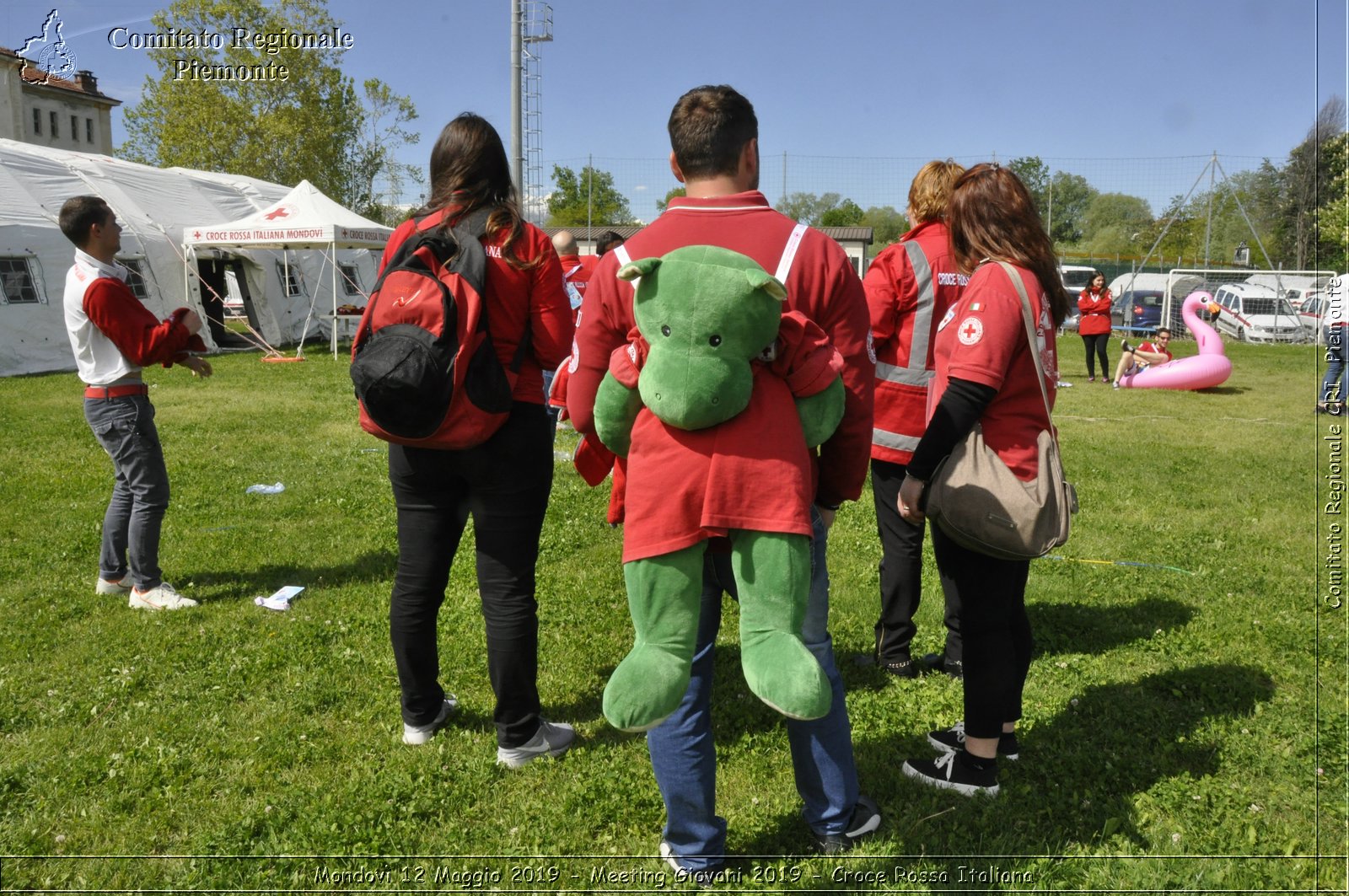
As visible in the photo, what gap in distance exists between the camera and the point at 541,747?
337 centimetres

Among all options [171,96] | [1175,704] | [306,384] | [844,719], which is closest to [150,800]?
[844,719]

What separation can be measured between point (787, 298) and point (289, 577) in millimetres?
4278

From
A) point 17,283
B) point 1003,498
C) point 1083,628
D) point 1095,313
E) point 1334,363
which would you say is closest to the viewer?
point 1003,498

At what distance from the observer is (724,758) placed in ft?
11.1

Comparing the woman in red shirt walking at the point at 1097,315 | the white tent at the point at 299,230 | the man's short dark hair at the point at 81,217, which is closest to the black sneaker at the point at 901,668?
the man's short dark hair at the point at 81,217

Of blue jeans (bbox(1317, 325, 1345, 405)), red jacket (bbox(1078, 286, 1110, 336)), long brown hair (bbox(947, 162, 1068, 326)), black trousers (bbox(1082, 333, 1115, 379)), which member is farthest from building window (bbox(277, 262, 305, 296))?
long brown hair (bbox(947, 162, 1068, 326))

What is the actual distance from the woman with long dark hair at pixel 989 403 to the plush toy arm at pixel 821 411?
0.71 meters

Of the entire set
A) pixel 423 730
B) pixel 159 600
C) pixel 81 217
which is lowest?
pixel 423 730

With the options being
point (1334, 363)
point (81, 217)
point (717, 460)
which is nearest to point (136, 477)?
point (81, 217)

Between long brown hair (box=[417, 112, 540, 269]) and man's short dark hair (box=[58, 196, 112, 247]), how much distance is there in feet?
8.34

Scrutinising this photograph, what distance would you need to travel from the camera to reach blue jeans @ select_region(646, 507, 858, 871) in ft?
8.02

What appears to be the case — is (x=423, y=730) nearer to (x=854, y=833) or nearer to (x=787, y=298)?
(x=854, y=833)

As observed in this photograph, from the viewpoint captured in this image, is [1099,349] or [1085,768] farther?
[1099,349]

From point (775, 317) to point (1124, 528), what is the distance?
543cm
